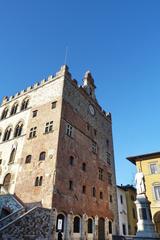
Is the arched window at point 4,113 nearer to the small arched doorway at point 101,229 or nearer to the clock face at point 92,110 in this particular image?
the clock face at point 92,110

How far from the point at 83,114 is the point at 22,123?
8.27m

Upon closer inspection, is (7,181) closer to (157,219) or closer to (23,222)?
(23,222)

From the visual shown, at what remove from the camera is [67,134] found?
22547mm

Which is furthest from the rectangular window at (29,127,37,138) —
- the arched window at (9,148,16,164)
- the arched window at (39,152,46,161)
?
the arched window at (39,152,46,161)

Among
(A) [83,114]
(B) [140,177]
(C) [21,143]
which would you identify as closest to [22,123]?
(C) [21,143]

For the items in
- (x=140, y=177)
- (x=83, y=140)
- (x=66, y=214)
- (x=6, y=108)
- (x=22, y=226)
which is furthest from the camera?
(x=6, y=108)

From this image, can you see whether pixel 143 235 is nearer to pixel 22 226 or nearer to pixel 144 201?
pixel 144 201

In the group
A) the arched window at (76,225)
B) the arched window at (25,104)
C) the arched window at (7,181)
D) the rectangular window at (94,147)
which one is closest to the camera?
the arched window at (76,225)

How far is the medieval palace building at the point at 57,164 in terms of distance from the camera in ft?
58.3

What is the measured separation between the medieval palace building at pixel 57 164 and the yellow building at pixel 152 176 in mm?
4748

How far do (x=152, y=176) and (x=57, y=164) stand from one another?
545 inches

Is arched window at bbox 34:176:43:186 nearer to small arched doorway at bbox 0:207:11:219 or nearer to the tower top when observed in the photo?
small arched doorway at bbox 0:207:11:219

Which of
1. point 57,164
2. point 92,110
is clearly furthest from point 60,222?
point 92,110

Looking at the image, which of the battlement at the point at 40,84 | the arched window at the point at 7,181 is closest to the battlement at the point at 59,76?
the battlement at the point at 40,84
